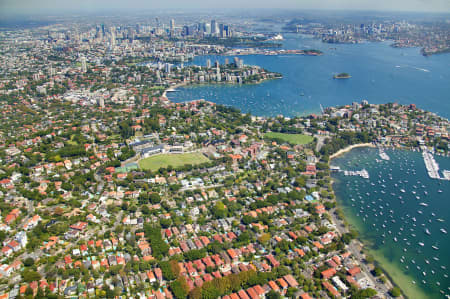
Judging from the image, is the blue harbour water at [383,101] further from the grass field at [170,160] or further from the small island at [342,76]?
the grass field at [170,160]

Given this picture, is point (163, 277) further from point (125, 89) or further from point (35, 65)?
point (35, 65)

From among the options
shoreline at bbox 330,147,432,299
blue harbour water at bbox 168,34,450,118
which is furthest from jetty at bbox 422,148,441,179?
blue harbour water at bbox 168,34,450,118

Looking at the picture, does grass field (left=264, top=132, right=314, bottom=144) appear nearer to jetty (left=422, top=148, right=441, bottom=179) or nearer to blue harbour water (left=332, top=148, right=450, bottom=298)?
blue harbour water (left=332, top=148, right=450, bottom=298)

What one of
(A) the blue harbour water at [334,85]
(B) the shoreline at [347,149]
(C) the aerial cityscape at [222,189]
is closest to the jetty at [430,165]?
(C) the aerial cityscape at [222,189]

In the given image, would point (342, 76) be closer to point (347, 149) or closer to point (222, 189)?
point (347, 149)

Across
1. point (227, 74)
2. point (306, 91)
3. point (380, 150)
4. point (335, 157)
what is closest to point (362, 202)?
point (335, 157)

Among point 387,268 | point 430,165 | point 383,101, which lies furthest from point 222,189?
point 383,101
